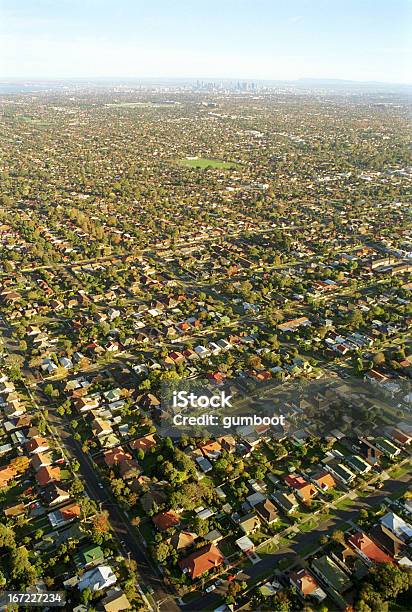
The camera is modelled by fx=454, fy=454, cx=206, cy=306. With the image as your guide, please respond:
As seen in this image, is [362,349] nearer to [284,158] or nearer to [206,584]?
[206,584]

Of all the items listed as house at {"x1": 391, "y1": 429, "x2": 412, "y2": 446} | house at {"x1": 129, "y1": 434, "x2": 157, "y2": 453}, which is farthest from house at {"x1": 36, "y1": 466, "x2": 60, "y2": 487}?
house at {"x1": 391, "y1": 429, "x2": 412, "y2": 446}

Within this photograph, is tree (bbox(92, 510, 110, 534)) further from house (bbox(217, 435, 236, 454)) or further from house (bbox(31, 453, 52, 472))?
house (bbox(217, 435, 236, 454))

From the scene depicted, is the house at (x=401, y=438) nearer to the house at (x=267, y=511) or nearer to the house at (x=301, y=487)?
the house at (x=301, y=487)

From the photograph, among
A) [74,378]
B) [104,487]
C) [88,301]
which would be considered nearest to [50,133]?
[88,301]

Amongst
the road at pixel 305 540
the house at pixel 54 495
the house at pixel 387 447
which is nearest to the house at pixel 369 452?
the house at pixel 387 447

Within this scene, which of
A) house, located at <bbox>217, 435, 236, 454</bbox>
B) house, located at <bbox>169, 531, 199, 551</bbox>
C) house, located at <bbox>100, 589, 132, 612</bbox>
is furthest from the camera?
house, located at <bbox>217, 435, 236, 454</bbox>

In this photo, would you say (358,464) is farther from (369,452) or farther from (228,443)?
(228,443)

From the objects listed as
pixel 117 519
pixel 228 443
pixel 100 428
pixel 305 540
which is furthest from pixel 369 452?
pixel 100 428
